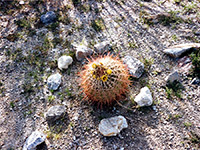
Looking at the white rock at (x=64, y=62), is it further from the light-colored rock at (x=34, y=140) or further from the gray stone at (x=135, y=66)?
the light-colored rock at (x=34, y=140)

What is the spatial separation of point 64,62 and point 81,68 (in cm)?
44

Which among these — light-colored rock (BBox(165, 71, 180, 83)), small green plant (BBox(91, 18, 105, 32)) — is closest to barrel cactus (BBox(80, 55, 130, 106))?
light-colored rock (BBox(165, 71, 180, 83))

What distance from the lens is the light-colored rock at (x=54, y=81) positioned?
4047 millimetres

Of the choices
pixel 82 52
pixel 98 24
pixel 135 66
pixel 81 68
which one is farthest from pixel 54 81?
pixel 98 24

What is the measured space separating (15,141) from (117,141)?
195 centimetres

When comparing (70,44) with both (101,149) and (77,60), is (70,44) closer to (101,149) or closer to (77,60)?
(77,60)

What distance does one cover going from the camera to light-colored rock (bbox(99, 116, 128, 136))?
3.19 metres

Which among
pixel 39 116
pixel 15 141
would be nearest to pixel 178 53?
pixel 39 116

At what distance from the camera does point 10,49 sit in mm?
5004

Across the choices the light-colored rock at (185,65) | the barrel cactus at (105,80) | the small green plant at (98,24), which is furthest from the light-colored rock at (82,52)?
the light-colored rock at (185,65)

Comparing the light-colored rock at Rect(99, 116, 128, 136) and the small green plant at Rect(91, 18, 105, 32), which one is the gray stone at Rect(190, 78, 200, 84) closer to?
the light-colored rock at Rect(99, 116, 128, 136)

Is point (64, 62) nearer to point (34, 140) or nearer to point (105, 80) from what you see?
point (105, 80)

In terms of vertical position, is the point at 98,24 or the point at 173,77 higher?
the point at 98,24

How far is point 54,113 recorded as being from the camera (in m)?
3.51
